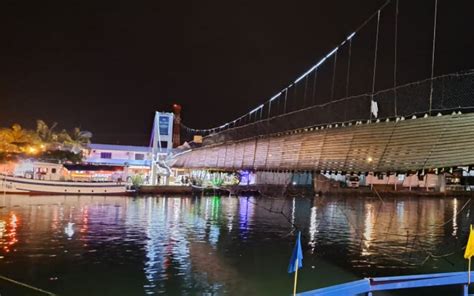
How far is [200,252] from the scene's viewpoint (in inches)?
965

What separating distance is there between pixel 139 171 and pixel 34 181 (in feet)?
131

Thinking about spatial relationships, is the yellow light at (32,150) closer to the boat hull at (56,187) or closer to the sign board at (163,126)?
the boat hull at (56,187)

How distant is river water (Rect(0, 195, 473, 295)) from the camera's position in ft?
59.4

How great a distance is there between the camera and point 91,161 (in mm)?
100438

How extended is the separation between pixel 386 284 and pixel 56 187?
63.9m

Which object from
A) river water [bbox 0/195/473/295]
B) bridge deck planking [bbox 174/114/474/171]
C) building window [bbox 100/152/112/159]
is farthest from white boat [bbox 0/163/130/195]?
bridge deck planking [bbox 174/114/474/171]

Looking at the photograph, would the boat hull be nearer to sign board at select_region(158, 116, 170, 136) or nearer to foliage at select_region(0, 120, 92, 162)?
foliage at select_region(0, 120, 92, 162)

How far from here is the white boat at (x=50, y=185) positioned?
64.9 metres

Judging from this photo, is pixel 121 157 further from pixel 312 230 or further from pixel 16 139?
pixel 312 230

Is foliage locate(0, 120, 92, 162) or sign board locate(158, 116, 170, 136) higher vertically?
sign board locate(158, 116, 170, 136)

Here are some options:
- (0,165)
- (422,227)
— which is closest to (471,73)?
(422,227)

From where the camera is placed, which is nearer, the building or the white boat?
the white boat

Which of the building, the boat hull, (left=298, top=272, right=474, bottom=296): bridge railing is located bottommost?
the boat hull

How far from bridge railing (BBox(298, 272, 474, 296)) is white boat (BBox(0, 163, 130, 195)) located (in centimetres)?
6321
